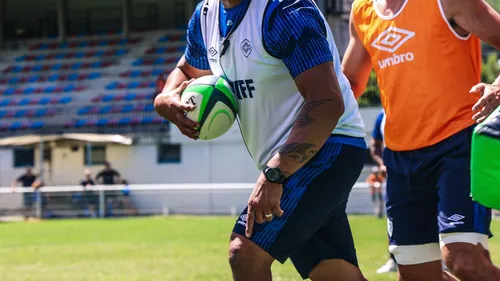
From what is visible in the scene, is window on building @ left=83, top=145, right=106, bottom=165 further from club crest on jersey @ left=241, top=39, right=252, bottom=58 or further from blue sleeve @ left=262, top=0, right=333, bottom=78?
blue sleeve @ left=262, top=0, right=333, bottom=78

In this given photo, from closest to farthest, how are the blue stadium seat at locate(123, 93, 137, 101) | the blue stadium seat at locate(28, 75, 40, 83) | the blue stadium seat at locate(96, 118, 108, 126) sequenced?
→ the blue stadium seat at locate(96, 118, 108, 126)
the blue stadium seat at locate(123, 93, 137, 101)
the blue stadium seat at locate(28, 75, 40, 83)

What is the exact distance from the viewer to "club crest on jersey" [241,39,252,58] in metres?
4.59

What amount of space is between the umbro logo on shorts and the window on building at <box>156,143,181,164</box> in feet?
90.1

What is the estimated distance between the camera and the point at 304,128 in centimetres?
434

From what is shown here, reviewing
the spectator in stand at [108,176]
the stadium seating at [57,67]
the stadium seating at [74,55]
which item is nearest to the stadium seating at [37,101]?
the stadium seating at [57,67]

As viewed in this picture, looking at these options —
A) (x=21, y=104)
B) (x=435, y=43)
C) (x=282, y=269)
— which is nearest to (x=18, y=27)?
(x=21, y=104)

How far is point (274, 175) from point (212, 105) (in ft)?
2.23

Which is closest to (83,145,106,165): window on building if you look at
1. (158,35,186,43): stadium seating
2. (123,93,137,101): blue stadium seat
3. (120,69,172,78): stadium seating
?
(123,93,137,101): blue stadium seat

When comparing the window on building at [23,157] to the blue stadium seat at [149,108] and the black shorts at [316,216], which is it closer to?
the blue stadium seat at [149,108]

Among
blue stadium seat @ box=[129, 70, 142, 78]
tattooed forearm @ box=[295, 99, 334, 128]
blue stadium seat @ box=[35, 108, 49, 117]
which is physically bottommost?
blue stadium seat @ box=[35, 108, 49, 117]

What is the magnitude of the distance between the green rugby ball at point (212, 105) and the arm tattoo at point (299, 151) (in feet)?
1.74

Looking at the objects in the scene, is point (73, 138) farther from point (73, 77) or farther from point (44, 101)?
point (73, 77)

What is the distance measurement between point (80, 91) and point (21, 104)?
106 inches

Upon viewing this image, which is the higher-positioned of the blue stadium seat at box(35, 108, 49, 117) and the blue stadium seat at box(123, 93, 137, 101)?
the blue stadium seat at box(123, 93, 137, 101)
